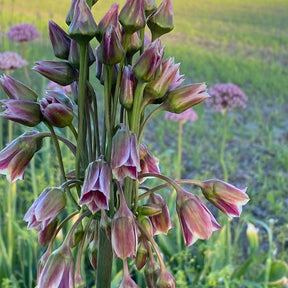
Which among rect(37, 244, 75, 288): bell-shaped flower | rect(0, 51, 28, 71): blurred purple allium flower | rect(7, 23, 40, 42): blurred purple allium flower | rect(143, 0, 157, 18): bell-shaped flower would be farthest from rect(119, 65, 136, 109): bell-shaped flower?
rect(7, 23, 40, 42): blurred purple allium flower

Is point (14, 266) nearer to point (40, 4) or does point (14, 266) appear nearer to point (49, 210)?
point (49, 210)

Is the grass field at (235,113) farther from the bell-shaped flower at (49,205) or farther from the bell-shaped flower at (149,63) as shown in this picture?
the bell-shaped flower at (49,205)

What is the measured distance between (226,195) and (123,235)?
0.57 ft

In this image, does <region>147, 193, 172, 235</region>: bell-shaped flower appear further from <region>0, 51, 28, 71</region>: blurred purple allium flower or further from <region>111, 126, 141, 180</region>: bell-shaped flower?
<region>0, 51, 28, 71</region>: blurred purple allium flower

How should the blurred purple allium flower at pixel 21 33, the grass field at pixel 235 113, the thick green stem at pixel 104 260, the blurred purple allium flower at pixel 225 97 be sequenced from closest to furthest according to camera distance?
the thick green stem at pixel 104 260 → the grass field at pixel 235 113 → the blurred purple allium flower at pixel 225 97 → the blurred purple allium flower at pixel 21 33

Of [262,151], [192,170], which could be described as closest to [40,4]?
[192,170]

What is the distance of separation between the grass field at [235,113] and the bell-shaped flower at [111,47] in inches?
11.9

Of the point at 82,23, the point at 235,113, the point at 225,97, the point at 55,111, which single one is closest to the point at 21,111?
the point at 55,111

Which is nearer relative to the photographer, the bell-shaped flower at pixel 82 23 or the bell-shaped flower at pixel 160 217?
the bell-shaped flower at pixel 82 23

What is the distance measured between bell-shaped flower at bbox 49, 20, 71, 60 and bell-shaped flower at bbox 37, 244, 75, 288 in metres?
0.29

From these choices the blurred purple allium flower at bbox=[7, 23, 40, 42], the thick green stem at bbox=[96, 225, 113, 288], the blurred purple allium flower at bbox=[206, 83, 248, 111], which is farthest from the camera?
the blurred purple allium flower at bbox=[7, 23, 40, 42]

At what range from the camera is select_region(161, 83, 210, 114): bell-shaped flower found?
76 cm

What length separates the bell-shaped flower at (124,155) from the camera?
69cm

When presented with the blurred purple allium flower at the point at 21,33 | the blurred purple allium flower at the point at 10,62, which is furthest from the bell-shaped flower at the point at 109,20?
the blurred purple allium flower at the point at 21,33
